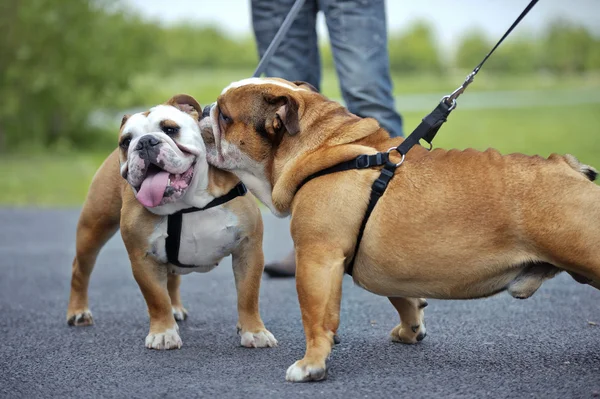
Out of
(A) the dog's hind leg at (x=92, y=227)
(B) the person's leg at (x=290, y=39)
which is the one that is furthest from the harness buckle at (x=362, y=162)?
(B) the person's leg at (x=290, y=39)

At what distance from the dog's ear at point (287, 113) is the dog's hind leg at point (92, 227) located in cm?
120

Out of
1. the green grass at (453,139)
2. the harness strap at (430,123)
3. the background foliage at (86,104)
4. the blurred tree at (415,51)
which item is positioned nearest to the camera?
the harness strap at (430,123)

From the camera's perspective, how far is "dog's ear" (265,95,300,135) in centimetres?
360

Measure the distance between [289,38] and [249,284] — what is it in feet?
6.61

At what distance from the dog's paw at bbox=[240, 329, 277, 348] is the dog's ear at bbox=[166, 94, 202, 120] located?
45.0 inches

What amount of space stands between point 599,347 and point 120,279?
138 inches

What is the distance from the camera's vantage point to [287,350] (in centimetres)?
396

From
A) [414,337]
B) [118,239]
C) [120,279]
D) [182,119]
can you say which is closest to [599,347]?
[414,337]

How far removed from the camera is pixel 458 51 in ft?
83.0

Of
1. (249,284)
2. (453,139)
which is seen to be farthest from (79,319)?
(453,139)

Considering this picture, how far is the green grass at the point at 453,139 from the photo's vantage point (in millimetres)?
11094

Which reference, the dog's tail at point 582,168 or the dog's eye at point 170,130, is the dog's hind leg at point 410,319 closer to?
the dog's tail at point 582,168

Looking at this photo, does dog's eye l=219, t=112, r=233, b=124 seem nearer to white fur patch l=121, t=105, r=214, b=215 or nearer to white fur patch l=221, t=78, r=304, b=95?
white fur patch l=221, t=78, r=304, b=95

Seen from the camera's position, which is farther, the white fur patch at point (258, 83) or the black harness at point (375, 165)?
the white fur patch at point (258, 83)
